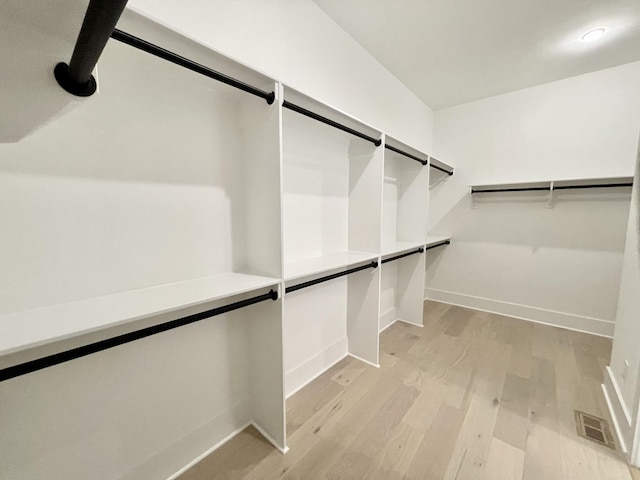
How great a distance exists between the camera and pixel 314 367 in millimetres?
1939

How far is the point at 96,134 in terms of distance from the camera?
3.05ft

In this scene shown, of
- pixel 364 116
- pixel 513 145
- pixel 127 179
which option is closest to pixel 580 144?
pixel 513 145

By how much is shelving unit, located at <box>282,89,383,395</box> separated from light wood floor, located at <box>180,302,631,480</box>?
0.72 ft

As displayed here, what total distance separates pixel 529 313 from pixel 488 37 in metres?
2.82

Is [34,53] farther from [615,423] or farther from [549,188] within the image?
[549,188]

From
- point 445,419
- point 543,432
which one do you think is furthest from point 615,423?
point 445,419

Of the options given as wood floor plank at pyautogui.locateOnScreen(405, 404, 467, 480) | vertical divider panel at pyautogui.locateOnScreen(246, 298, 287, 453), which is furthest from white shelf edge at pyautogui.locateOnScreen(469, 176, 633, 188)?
vertical divider panel at pyautogui.locateOnScreen(246, 298, 287, 453)

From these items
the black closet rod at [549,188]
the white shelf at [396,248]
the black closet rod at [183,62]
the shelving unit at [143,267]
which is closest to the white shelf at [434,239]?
the white shelf at [396,248]

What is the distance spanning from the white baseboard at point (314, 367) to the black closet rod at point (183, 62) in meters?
1.69

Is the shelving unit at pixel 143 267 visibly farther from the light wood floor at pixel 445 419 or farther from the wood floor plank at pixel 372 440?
the wood floor plank at pixel 372 440

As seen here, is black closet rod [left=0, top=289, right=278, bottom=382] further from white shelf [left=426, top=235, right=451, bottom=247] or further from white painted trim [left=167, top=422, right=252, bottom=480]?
white shelf [left=426, top=235, right=451, bottom=247]

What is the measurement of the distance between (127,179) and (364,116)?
1800mm

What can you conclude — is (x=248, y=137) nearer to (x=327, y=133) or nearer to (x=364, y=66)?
(x=327, y=133)

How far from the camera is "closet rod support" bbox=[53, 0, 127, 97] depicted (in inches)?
16.1
